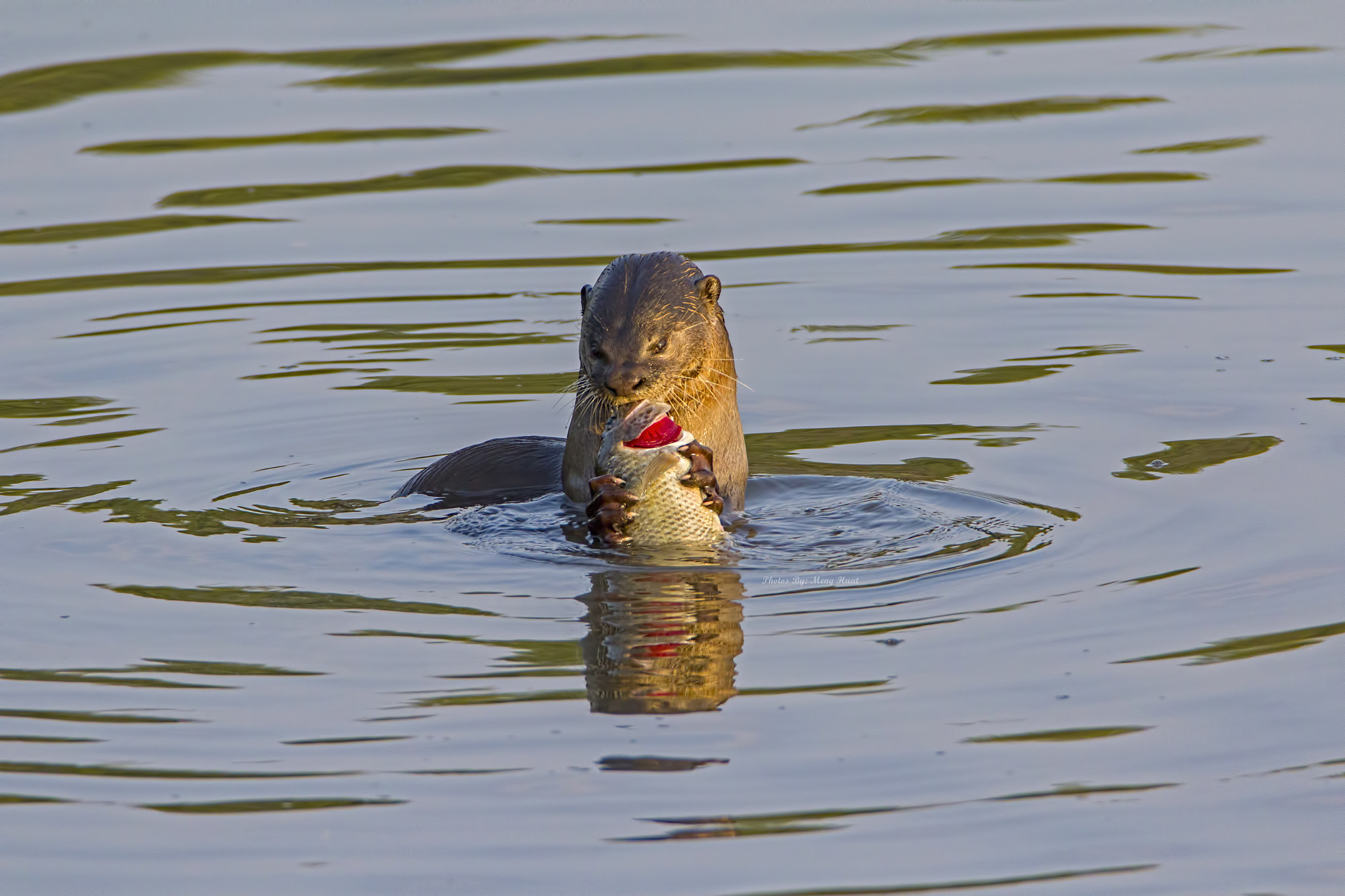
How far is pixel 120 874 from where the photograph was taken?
3.75m

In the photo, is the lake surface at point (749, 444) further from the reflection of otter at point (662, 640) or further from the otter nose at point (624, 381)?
the otter nose at point (624, 381)

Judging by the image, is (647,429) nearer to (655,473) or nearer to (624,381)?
(655,473)

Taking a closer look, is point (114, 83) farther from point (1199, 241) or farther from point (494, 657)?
point (494, 657)

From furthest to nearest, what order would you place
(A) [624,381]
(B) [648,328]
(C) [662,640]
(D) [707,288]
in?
(D) [707,288]
(B) [648,328]
(A) [624,381]
(C) [662,640]

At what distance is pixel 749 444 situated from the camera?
287 inches

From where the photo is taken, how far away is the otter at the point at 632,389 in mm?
5898

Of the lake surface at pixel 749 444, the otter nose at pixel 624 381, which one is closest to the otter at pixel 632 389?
the otter nose at pixel 624 381

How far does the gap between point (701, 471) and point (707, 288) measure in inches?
39.9

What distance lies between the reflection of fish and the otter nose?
27cm

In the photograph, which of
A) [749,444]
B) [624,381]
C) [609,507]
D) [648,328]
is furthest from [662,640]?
[749,444]

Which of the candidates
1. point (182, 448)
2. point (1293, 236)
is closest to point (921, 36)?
point (1293, 236)

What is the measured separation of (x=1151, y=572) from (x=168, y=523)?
310 centimetres

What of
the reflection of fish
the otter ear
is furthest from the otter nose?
the otter ear

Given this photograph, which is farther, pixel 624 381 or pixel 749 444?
pixel 749 444
